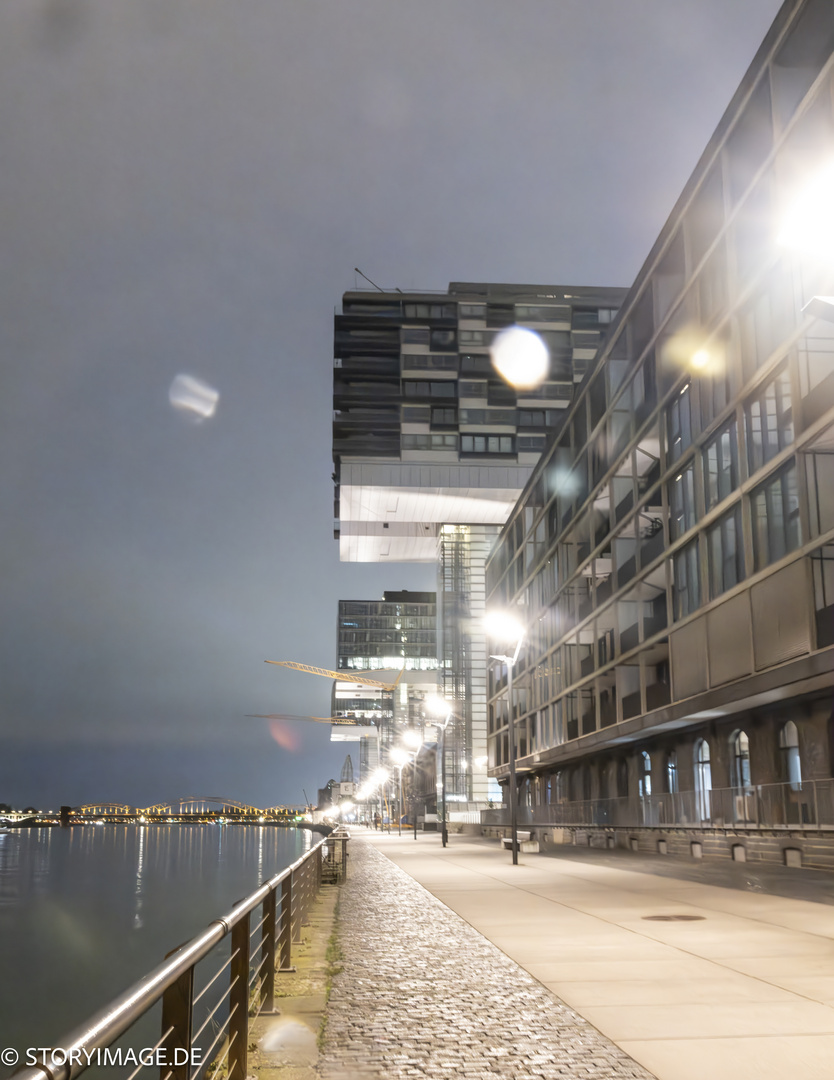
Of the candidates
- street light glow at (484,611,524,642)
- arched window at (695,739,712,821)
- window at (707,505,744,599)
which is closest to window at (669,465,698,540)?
window at (707,505,744,599)

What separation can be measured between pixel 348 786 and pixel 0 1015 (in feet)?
284

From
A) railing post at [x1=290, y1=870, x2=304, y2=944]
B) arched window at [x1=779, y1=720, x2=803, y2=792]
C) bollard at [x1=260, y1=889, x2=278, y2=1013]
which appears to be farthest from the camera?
arched window at [x1=779, y1=720, x2=803, y2=792]

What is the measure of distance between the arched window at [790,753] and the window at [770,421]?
7887 millimetres

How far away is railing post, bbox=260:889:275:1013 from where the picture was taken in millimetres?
8539

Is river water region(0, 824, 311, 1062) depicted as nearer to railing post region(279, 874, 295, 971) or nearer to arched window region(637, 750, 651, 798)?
railing post region(279, 874, 295, 971)

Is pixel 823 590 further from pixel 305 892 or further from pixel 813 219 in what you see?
pixel 813 219

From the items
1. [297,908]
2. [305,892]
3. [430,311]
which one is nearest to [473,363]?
[430,311]

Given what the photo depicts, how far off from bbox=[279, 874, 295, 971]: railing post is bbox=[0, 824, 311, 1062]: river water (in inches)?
69.6

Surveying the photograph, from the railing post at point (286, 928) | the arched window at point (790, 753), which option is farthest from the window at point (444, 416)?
the railing post at point (286, 928)

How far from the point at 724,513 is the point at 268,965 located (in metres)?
26.2

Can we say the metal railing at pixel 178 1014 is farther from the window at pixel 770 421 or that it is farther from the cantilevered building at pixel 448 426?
the cantilevered building at pixel 448 426

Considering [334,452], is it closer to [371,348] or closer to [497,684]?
[371,348]

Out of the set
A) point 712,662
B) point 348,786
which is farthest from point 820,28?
point 348,786

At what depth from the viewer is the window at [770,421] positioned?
91.7 feet
